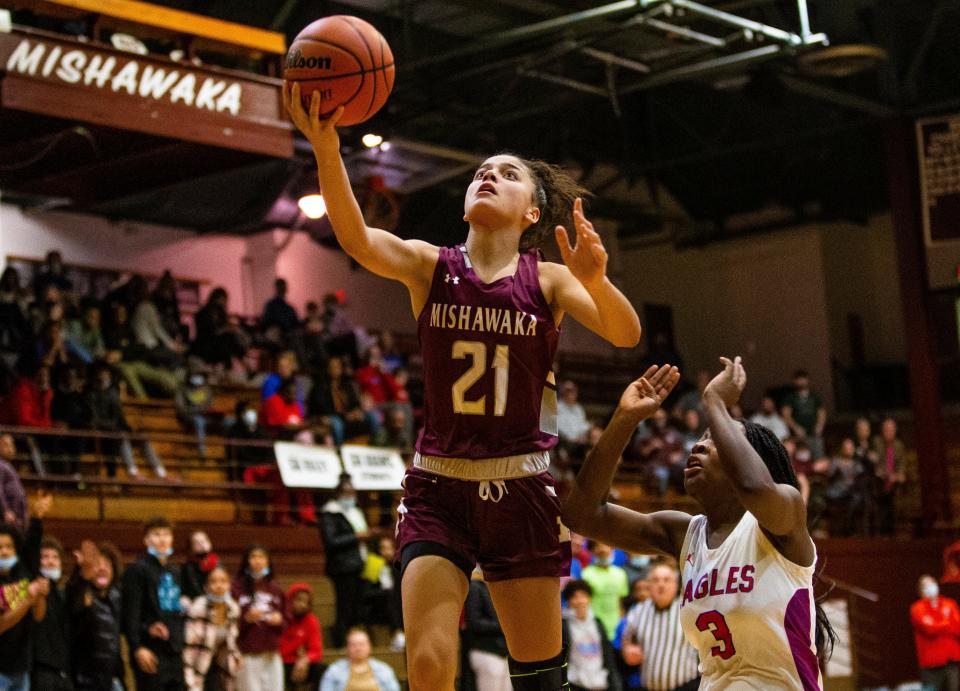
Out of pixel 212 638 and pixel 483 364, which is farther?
pixel 212 638

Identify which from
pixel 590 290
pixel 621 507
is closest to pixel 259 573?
pixel 621 507

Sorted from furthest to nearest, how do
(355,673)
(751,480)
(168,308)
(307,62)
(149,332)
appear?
1. (168,308)
2. (149,332)
3. (355,673)
4. (307,62)
5. (751,480)

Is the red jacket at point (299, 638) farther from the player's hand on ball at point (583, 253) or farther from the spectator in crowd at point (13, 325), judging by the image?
the player's hand on ball at point (583, 253)

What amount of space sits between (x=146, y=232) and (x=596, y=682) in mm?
12308

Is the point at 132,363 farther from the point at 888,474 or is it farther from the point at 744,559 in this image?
the point at 744,559

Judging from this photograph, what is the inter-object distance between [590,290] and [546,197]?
67 centimetres

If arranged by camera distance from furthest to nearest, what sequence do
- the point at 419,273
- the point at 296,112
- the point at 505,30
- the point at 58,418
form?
the point at 505,30
the point at 58,418
the point at 419,273
the point at 296,112

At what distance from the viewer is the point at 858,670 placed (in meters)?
17.9

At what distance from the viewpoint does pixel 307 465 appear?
46.8 feet

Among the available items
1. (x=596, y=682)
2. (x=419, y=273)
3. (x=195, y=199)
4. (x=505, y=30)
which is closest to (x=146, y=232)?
(x=195, y=199)

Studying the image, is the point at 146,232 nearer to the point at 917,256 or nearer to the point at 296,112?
the point at 917,256

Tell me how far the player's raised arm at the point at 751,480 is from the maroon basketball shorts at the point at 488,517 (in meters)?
0.82

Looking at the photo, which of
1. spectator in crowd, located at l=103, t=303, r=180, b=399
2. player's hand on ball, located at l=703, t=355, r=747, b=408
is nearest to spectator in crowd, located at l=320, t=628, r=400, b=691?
spectator in crowd, located at l=103, t=303, r=180, b=399

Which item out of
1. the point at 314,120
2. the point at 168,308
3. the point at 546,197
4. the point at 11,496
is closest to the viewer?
the point at 314,120
